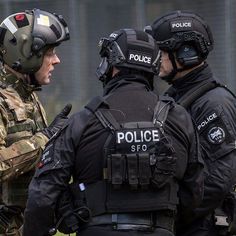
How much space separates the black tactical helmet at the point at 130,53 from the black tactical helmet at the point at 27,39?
1067 millimetres

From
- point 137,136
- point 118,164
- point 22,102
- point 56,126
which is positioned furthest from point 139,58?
point 22,102

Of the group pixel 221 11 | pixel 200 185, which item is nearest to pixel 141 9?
pixel 221 11

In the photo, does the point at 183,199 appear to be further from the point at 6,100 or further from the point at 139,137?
the point at 6,100

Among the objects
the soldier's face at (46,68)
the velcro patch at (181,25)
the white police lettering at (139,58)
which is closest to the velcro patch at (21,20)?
the soldier's face at (46,68)

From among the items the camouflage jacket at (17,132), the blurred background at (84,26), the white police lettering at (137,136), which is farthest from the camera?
the blurred background at (84,26)

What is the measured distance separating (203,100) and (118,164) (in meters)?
1.10

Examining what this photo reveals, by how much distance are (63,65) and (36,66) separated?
703 cm

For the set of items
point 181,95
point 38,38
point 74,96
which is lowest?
point 74,96

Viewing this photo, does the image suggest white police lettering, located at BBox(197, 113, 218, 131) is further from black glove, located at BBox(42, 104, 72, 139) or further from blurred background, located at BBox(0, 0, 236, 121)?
blurred background, located at BBox(0, 0, 236, 121)

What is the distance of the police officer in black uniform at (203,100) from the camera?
5184 mm

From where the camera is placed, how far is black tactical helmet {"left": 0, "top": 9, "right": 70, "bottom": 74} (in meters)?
5.68

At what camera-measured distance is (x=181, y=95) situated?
5551mm

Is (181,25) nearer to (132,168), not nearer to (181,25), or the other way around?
(181,25)

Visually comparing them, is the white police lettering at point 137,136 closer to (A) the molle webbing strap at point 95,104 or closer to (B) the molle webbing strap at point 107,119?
(B) the molle webbing strap at point 107,119
